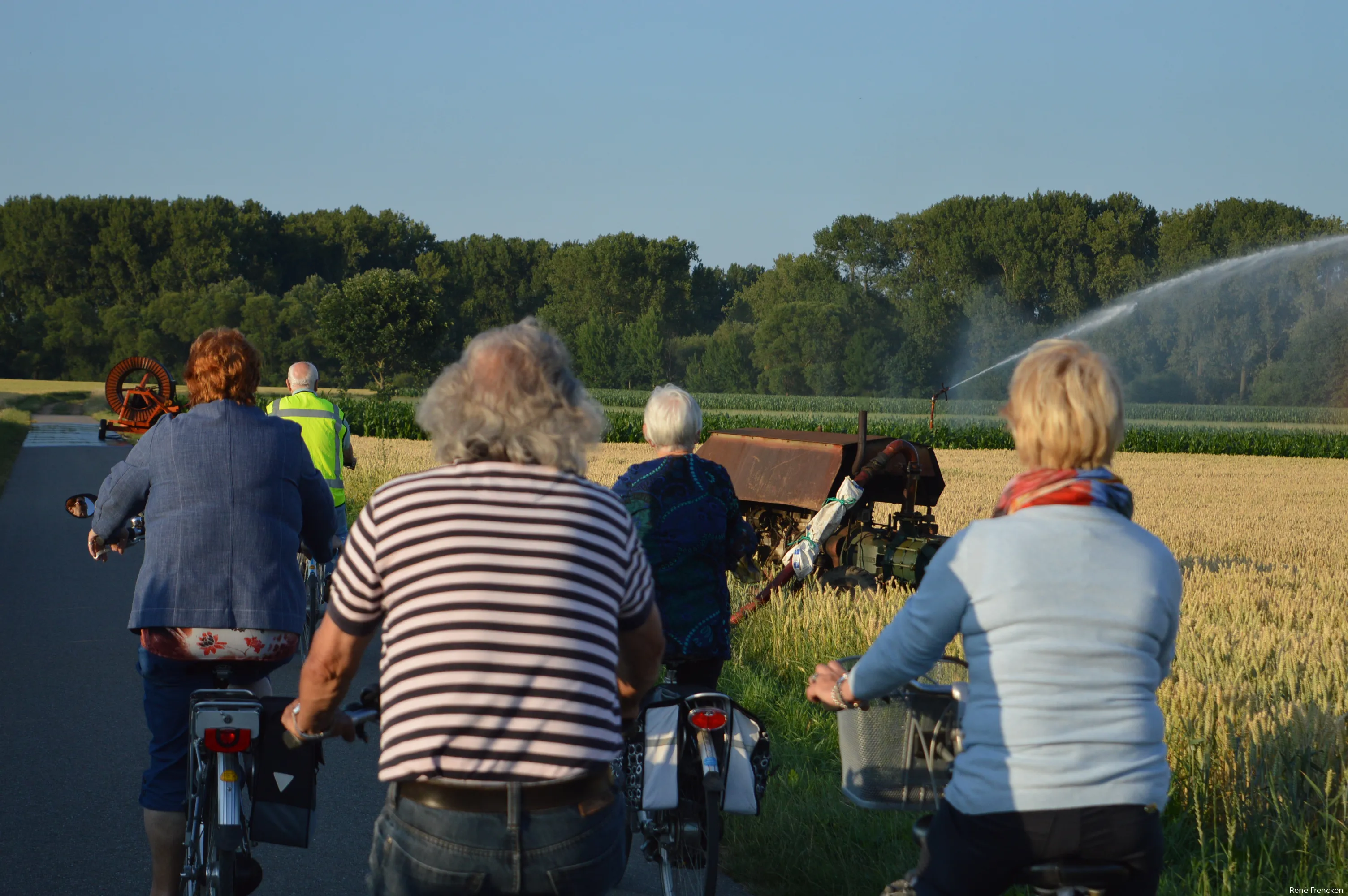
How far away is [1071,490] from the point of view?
2342 mm

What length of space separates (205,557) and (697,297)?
11328 cm

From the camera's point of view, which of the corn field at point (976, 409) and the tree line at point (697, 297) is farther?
the tree line at point (697, 297)

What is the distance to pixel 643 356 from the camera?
10106 cm

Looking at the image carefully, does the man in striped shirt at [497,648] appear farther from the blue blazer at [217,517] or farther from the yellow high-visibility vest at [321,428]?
the yellow high-visibility vest at [321,428]

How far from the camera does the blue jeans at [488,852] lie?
87.0 inches

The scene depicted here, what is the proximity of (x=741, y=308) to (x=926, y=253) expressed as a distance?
62.8 feet

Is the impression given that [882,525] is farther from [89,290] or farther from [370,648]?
[89,290]

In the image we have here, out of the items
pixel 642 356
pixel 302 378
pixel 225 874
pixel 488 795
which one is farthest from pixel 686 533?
pixel 642 356

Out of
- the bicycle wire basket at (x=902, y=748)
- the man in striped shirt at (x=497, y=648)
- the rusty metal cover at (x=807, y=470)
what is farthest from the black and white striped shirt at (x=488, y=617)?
the rusty metal cover at (x=807, y=470)

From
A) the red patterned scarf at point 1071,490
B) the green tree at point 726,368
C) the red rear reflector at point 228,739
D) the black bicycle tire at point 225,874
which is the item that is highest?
the green tree at point 726,368

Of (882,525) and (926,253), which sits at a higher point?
(926,253)

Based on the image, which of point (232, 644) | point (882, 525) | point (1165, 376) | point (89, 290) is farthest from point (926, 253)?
point (232, 644)

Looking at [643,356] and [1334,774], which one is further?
[643,356]

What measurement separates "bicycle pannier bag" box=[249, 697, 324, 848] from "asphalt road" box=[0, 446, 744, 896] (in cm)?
129
